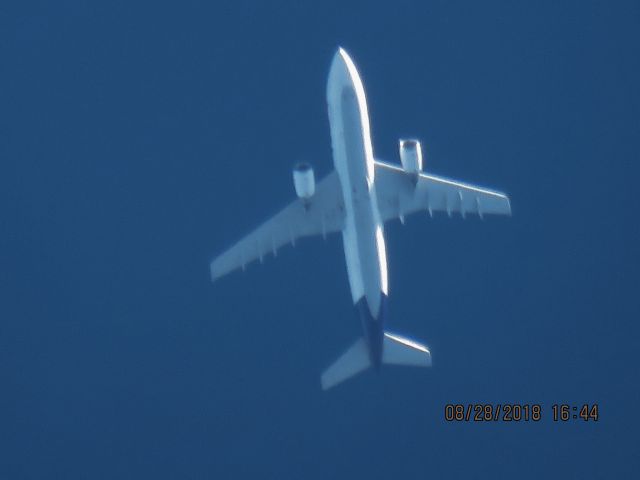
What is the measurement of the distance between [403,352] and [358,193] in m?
7.89

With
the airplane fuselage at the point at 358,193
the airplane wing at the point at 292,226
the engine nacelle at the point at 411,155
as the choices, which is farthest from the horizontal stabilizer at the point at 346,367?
the engine nacelle at the point at 411,155

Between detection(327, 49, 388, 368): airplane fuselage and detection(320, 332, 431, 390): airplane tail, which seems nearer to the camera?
detection(327, 49, 388, 368): airplane fuselage

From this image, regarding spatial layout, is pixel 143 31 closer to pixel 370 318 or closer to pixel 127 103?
pixel 127 103

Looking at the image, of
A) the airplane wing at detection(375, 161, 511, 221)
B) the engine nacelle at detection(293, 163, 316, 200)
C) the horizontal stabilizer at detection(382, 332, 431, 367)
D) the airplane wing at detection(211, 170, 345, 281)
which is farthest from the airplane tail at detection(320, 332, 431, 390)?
the engine nacelle at detection(293, 163, 316, 200)

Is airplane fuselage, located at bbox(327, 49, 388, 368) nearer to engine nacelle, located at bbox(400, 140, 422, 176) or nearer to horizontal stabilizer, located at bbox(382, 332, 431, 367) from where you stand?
horizontal stabilizer, located at bbox(382, 332, 431, 367)

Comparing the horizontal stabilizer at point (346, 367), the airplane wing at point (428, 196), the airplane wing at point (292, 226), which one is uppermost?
the airplane wing at point (428, 196)

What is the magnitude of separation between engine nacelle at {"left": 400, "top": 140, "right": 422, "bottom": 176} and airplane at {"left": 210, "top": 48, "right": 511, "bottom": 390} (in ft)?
0.10

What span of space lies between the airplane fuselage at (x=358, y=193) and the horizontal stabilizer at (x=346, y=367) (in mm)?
843

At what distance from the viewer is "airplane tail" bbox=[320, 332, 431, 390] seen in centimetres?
6844

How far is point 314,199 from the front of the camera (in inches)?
2712

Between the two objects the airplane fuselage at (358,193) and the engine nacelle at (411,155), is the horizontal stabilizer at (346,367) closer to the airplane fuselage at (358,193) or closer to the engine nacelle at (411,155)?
the airplane fuselage at (358,193)

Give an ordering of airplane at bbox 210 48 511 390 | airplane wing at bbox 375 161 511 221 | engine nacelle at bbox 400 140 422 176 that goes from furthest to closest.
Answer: airplane wing at bbox 375 161 511 221
engine nacelle at bbox 400 140 422 176
airplane at bbox 210 48 511 390

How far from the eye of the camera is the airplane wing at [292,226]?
6875 centimetres

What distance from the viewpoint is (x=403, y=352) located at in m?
68.6
